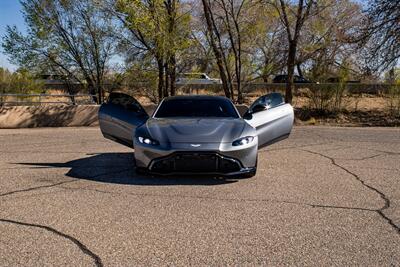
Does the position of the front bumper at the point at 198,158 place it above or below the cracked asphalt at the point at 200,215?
above

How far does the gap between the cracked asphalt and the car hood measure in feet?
2.12

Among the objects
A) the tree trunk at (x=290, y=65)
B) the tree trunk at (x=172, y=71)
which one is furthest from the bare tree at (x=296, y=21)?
the tree trunk at (x=172, y=71)

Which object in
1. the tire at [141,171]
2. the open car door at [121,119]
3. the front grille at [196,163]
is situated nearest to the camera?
the front grille at [196,163]

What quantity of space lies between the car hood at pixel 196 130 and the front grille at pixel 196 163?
242mm

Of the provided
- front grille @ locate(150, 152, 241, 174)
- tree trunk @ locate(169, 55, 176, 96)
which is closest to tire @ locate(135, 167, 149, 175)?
front grille @ locate(150, 152, 241, 174)

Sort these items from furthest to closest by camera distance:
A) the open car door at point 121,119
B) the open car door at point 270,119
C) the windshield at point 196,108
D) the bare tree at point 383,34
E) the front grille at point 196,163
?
the bare tree at point 383,34
the windshield at point 196,108
the open car door at point 121,119
the open car door at point 270,119
the front grille at point 196,163

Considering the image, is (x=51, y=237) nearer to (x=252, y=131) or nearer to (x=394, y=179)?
(x=252, y=131)

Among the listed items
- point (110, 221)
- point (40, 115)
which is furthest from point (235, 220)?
point (40, 115)

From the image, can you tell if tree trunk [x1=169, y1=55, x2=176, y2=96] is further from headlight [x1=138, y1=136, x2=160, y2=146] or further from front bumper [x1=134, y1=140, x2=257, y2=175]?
front bumper [x1=134, y1=140, x2=257, y2=175]

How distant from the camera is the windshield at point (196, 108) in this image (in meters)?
8.07

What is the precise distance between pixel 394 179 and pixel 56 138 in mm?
9255

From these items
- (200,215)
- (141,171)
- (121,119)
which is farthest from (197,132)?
(200,215)

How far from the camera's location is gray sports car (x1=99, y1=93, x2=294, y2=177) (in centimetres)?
646

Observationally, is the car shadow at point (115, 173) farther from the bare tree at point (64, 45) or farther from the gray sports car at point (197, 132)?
the bare tree at point (64, 45)
